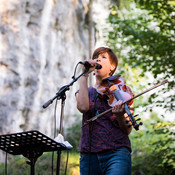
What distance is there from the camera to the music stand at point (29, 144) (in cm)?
182

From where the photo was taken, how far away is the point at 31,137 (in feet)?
6.00

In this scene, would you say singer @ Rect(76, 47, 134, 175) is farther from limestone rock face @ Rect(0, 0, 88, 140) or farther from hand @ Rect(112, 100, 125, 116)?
limestone rock face @ Rect(0, 0, 88, 140)

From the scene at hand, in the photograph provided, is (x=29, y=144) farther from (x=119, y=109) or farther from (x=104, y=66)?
(x=104, y=66)

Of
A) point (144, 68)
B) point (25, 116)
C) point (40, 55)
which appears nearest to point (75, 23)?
point (40, 55)

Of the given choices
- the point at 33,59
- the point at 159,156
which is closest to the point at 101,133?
the point at 159,156

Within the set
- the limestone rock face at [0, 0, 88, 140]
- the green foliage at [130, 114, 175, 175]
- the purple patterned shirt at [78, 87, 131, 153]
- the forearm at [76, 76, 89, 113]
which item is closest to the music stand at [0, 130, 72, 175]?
the purple patterned shirt at [78, 87, 131, 153]

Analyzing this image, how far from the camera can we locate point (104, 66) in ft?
7.85

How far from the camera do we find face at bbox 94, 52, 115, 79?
2375 mm

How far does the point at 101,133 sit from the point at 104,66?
0.57m

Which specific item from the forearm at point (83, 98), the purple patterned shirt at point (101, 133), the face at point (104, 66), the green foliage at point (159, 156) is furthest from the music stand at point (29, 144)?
the green foliage at point (159, 156)

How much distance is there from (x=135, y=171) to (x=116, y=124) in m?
3.79

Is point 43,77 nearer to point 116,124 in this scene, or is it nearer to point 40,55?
point 40,55

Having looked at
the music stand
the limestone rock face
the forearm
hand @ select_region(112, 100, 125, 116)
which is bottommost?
the music stand

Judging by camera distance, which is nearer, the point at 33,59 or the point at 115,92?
the point at 115,92
